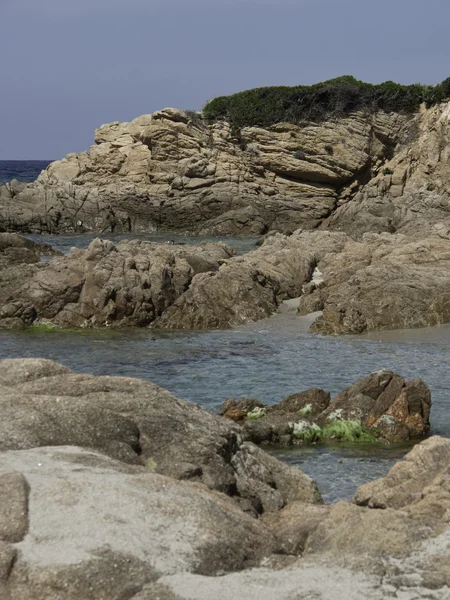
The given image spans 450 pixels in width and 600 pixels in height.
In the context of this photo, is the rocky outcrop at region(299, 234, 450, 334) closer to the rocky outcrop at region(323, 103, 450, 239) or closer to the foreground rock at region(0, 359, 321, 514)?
the foreground rock at region(0, 359, 321, 514)

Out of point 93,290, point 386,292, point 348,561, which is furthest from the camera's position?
point 93,290

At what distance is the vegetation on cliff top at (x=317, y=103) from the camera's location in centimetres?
6869

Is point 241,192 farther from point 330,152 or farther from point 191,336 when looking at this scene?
point 191,336

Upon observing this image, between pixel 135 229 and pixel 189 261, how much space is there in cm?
3097

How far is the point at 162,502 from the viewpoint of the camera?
7977mm

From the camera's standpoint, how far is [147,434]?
9.94m

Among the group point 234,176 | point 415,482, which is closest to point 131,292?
point 415,482

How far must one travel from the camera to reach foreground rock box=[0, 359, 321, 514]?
9609mm

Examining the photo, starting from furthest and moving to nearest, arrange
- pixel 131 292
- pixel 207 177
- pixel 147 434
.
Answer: pixel 207 177 → pixel 131 292 → pixel 147 434

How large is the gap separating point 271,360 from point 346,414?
22.3ft

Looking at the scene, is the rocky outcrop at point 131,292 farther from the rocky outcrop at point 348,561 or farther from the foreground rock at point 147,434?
the rocky outcrop at point 348,561

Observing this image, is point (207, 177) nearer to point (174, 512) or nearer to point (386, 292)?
point (386, 292)

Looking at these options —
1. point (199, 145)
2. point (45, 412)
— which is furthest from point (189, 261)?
point (199, 145)

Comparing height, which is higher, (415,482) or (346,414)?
(415,482)
